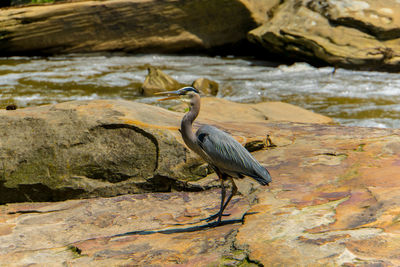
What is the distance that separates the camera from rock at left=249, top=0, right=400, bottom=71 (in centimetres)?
1429

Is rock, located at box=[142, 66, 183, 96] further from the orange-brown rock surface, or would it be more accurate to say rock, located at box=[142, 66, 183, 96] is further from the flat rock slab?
the flat rock slab

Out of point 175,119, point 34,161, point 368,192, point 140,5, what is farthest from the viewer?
point 140,5

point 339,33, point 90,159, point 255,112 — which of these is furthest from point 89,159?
point 339,33

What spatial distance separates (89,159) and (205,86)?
7.07 metres

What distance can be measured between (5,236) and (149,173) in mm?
1617

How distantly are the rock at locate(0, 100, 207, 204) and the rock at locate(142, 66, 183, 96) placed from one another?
6495 millimetres

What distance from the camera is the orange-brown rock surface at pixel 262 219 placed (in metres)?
3.26

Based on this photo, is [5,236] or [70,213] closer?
[5,236]

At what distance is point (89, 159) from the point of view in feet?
17.9

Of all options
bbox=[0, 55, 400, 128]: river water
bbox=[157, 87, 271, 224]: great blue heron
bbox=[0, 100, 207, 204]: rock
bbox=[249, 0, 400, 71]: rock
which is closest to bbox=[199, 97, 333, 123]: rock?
bbox=[0, 55, 400, 128]: river water

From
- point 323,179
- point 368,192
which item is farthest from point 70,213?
point 368,192

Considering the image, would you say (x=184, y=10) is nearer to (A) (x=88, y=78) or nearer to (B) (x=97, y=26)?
(B) (x=97, y=26)

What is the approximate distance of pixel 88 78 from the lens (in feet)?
45.6

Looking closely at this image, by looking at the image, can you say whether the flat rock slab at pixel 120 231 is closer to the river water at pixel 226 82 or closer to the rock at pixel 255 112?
the rock at pixel 255 112
